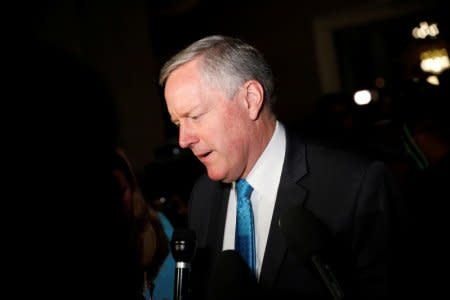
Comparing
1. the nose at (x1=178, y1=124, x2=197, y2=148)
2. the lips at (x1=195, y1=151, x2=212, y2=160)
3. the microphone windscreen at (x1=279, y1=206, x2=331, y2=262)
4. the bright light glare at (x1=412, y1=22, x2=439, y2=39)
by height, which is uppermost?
the bright light glare at (x1=412, y1=22, x2=439, y2=39)

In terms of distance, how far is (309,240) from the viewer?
1012mm

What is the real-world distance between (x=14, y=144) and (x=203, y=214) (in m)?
1.39

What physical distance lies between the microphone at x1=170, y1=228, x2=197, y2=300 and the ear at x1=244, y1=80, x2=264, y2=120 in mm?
609

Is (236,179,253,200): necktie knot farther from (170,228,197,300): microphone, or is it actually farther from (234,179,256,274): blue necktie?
(170,228,197,300): microphone

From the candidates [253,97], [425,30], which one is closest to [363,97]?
[253,97]

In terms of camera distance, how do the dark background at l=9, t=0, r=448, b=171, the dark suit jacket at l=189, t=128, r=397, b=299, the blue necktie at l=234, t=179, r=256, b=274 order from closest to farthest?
the dark suit jacket at l=189, t=128, r=397, b=299 → the blue necktie at l=234, t=179, r=256, b=274 → the dark background at l=9, t=0, r=448, b=171

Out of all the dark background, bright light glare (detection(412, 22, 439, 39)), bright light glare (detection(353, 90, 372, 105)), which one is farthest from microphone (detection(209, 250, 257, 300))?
bright light glare (detection(412, 22, 439, 39))

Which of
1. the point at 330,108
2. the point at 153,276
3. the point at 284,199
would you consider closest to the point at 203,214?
the point at 153,276

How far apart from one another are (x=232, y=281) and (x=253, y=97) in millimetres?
813

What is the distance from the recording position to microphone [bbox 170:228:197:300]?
1.12m

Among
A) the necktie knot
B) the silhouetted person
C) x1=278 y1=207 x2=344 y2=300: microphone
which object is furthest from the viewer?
the necktie knot

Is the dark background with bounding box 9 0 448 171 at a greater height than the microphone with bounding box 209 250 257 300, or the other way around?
the dark background with bounding box 9 0 448 171

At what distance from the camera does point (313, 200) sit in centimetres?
152

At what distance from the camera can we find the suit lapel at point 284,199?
56.0 inches
